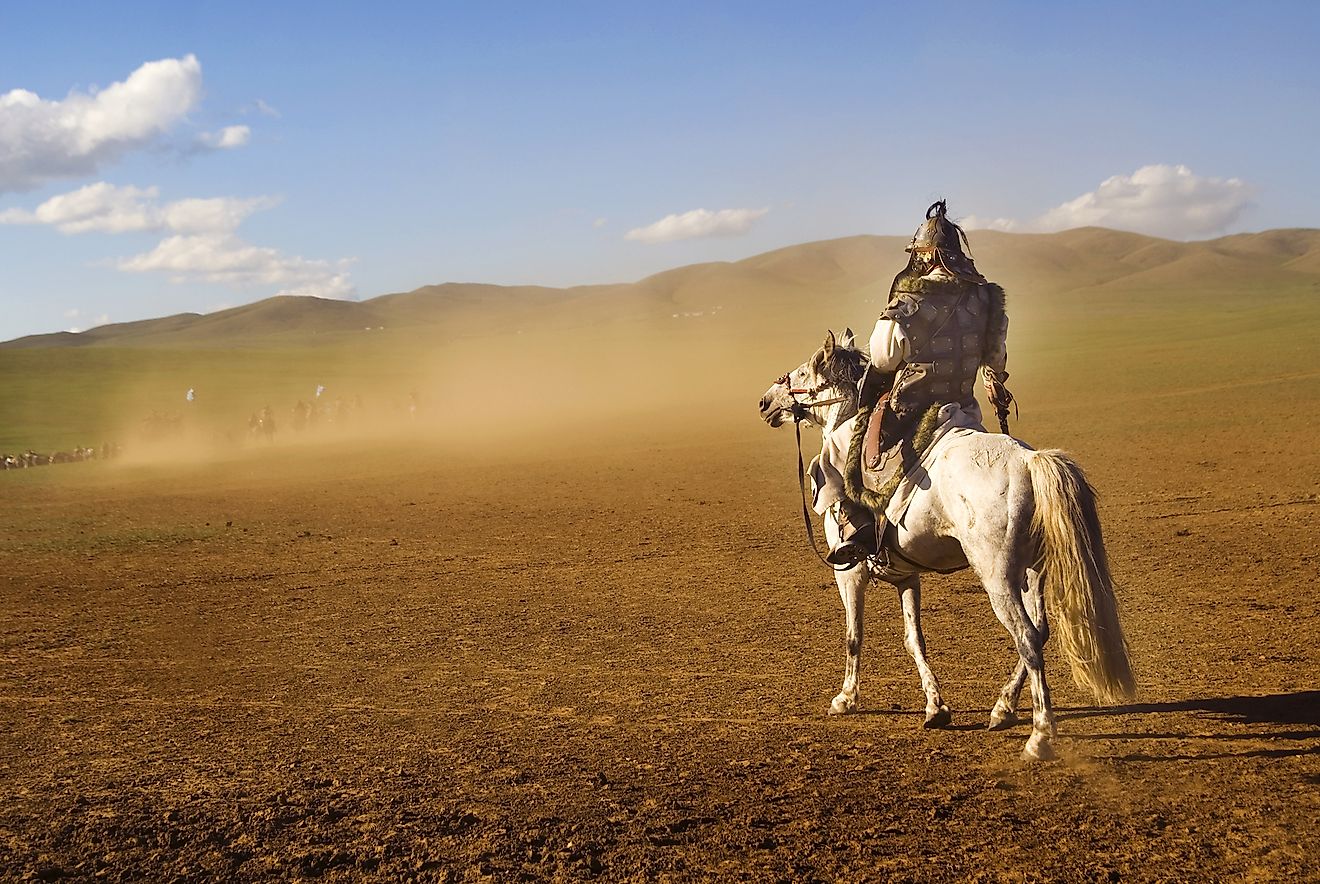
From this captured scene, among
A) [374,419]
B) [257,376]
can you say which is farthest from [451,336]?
[374,419]

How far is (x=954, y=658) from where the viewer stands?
870 cm

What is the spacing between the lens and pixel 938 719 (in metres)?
6.77

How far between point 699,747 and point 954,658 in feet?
10.0

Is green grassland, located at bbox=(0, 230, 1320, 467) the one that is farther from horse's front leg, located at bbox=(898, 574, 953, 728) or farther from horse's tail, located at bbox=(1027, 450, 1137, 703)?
horse's tail, located at bbox=(1027, 450, 1137, 703)

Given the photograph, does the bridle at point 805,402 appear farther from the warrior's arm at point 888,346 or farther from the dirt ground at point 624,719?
the dirt ground at point 624,719

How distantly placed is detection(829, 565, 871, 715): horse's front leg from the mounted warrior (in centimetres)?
24

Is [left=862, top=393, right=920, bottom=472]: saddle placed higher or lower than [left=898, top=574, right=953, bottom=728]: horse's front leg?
higher

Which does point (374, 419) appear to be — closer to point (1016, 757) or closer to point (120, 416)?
point (120, 416)

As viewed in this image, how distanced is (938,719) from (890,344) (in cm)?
244

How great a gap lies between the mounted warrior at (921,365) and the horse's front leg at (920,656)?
41 cm

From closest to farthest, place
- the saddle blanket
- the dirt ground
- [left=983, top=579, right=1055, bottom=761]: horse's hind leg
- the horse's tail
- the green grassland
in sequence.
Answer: the dirt ground
the horse's tail
[left=983, top=579, right=1055, bottom=761]: horse's hind leg
the saddle blanket
the green grassland

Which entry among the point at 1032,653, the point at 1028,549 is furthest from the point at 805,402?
the point at 1032,653

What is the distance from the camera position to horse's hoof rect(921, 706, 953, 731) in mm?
6762

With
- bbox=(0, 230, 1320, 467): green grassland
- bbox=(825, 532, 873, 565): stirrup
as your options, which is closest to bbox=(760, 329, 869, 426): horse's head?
bbox=(825, 532, 873, 565): stirrup
